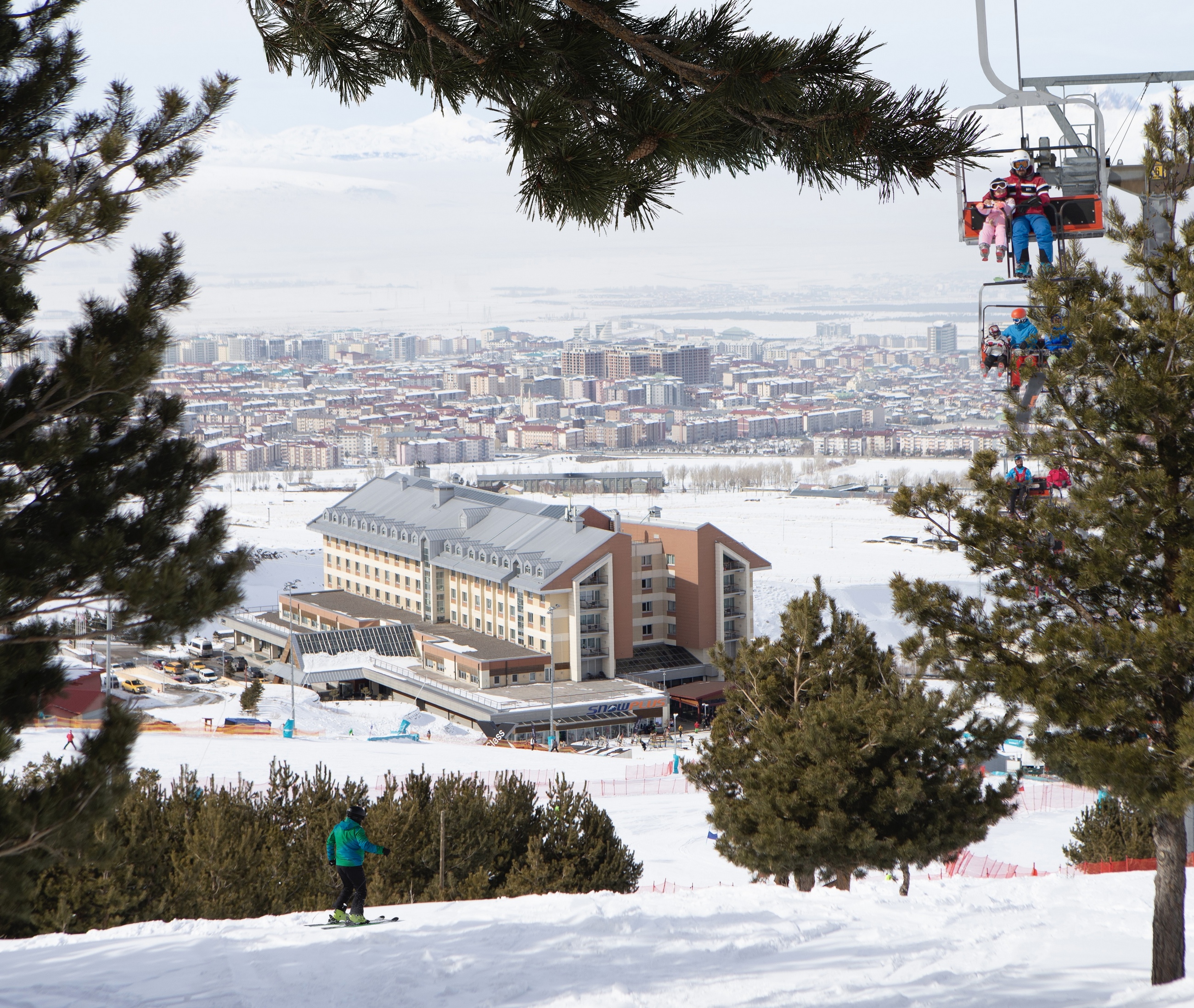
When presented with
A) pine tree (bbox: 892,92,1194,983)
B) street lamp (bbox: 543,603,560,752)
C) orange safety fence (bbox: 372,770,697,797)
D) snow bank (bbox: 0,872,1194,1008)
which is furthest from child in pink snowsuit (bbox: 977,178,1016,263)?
street lamp (bbox: 543,603,560,752)

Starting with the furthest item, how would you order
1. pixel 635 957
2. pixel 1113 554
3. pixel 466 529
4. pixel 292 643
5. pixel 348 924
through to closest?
pixel 466 529
pixel 292 643
pixel 348 924
pixel 635 957
pixel 1113 554

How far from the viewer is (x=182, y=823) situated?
11.3 m

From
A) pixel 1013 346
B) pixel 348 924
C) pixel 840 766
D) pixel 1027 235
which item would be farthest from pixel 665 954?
pixel 1027 235

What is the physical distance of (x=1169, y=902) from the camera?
20.3ft

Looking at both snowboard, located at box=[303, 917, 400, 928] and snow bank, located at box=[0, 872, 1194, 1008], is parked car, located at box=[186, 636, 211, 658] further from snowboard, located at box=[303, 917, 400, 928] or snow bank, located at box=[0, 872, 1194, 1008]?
snowboard, located at box=[303, 917, 400, 928]

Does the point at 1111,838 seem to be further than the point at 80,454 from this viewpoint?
Yes

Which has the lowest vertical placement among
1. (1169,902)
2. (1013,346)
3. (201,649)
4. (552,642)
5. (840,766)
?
(1169,902)

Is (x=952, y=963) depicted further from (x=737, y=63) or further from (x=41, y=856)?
(x=737, y=63)

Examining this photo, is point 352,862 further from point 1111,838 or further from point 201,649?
A: point 201,649

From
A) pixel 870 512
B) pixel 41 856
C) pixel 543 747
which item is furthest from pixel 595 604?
pixel 870 512

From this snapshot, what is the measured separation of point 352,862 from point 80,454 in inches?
178

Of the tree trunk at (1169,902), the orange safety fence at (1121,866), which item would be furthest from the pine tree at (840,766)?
the tree trunk at (1169,902)

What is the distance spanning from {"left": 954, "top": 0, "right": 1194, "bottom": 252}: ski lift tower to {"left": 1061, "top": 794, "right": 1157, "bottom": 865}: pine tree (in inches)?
302

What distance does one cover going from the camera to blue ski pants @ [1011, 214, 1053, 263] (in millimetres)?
8945
